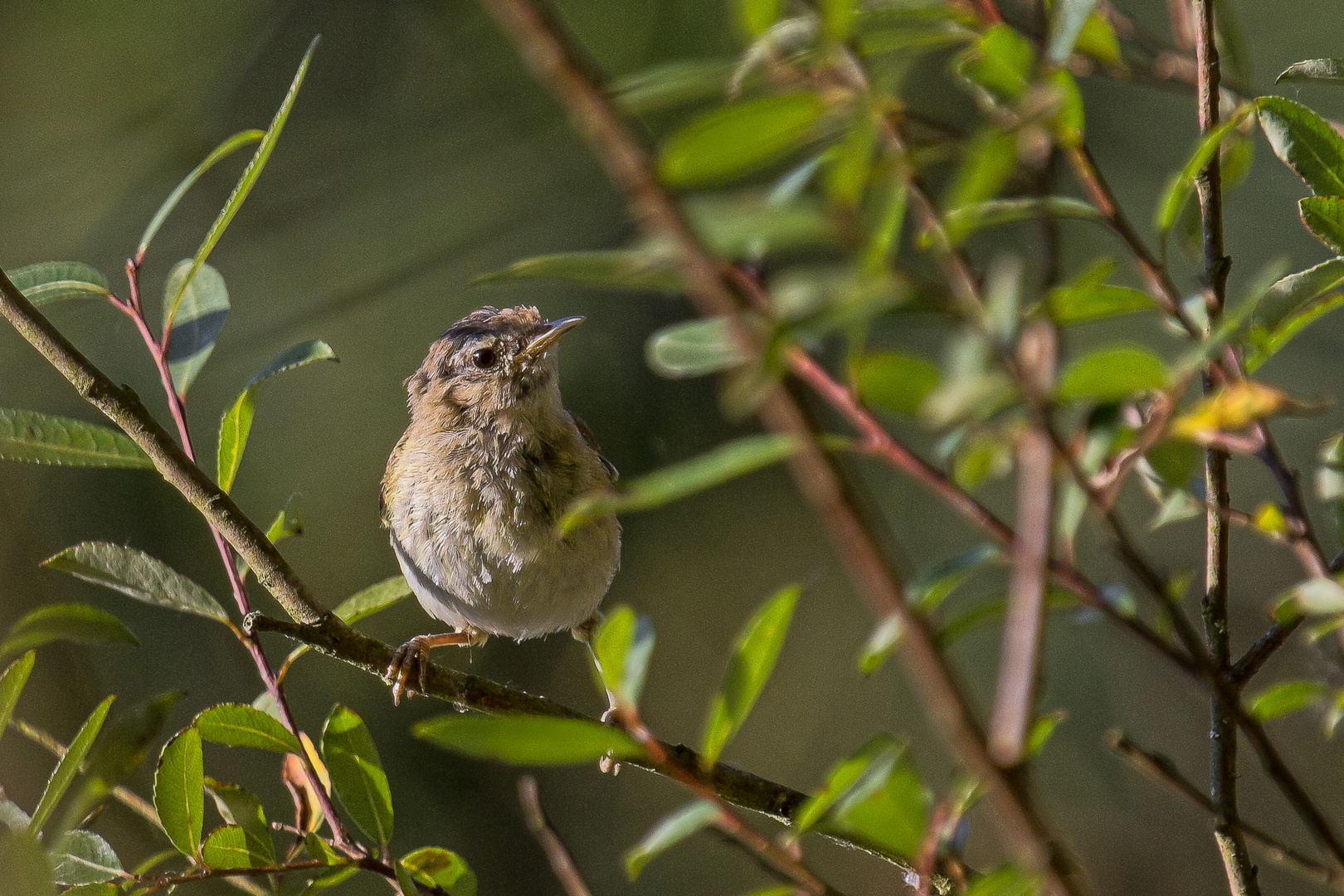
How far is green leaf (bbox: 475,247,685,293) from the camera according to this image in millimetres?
706

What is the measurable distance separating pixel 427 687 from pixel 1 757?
153 inches

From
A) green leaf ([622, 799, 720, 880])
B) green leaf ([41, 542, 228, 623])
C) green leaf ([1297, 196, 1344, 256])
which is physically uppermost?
green leaf ([1297, 196, 1344, 256])

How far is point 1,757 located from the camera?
5336mm

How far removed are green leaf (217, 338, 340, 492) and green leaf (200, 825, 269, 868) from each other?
646mm

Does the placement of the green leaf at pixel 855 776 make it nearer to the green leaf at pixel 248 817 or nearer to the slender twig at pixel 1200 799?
the slender twig at pixel 1200 799

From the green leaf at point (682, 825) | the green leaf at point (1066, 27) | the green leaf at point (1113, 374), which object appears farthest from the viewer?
the green leaf at point (1066, 27)

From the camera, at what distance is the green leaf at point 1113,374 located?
81cm

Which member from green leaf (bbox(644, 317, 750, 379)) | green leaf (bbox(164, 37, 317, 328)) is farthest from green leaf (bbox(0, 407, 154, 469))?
green leaf (bbox(644, 317, 750, 379))

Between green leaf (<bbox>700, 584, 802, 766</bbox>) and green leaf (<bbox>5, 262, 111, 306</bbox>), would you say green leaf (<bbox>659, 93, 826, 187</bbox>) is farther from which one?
green leaf (<bbox>5, 262, 111, 306</bbox>)

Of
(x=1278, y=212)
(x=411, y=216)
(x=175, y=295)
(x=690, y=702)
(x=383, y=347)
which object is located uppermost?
(x=175, y=295)

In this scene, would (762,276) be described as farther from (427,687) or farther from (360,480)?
(360,480)

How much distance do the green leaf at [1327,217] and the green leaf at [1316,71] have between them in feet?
0.66

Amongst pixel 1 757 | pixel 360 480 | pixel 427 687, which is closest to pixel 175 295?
pixel 427 687

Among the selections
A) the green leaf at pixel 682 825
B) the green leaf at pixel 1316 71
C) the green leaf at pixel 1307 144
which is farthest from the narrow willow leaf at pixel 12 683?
the green leaf at pixel 1316 71
